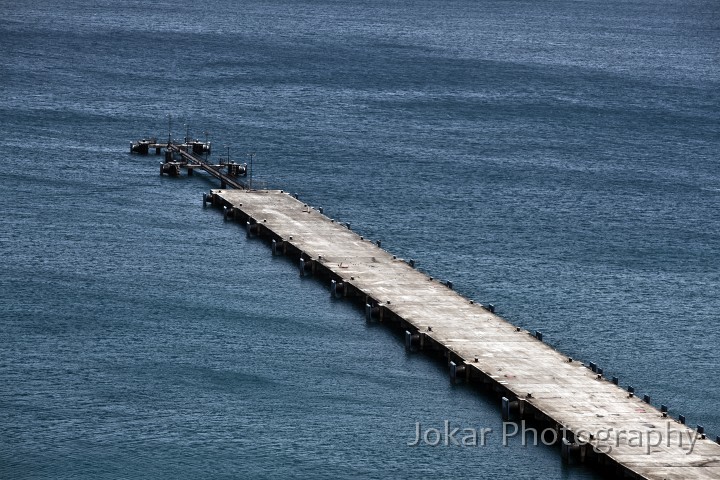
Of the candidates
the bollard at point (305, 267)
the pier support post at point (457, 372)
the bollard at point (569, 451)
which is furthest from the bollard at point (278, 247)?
the bollard at point (569, 451)

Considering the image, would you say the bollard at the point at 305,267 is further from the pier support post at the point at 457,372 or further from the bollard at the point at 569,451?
the bollard at the point at 569,451

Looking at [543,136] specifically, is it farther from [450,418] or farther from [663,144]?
[450,418]

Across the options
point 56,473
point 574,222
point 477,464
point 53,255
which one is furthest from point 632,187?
point 56,473

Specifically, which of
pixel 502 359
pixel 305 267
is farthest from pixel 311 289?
pixel 502 359

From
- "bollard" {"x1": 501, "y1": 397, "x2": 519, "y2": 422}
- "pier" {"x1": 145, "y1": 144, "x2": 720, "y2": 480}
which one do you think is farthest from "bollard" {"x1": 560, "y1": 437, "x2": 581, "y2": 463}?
"bollard" {"x1": 501, "y1": 397, "x2": 519, "y2": 422}

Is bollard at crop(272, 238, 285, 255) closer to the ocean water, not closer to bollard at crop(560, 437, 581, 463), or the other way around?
the ocean water

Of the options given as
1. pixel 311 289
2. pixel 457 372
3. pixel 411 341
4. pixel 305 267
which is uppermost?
pixel 305 267

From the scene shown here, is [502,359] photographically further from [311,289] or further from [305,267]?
[305,267]
